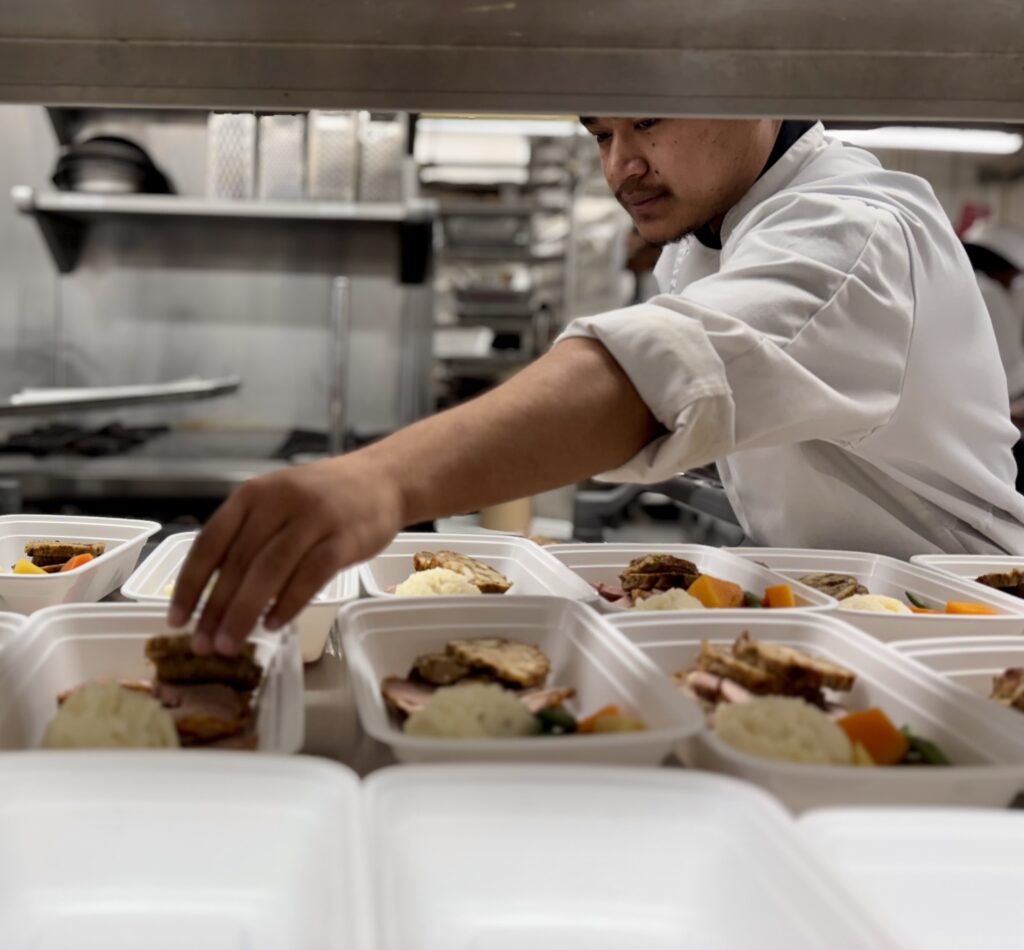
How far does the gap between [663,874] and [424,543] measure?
3.46 ft

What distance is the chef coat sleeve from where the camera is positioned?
123cm

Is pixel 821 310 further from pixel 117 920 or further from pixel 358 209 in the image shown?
pixel 358 209

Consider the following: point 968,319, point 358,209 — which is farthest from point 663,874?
point 358,209

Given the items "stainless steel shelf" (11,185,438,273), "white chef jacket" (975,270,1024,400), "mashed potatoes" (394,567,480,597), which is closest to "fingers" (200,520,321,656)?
"mashed potatoes" (394,567,480,597)

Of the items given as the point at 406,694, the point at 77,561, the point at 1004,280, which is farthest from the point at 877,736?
the point at 1004,280

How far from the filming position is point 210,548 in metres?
0.97

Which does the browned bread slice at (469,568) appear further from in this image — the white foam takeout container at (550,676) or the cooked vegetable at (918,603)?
the cooked vegetable at (918,603)

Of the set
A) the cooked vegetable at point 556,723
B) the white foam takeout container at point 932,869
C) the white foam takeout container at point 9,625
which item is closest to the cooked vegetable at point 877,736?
the white foam takeout container at point 932,869

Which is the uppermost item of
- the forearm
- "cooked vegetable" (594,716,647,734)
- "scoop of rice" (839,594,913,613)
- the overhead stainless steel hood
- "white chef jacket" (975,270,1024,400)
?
the overhead stainless steel hood

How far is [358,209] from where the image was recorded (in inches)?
163

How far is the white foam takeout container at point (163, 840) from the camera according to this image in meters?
0.79

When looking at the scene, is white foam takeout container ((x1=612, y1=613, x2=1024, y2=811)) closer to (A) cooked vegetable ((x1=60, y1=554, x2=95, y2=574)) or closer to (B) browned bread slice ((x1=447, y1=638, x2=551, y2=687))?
(B) browned bread slice ((x1=447, y1=638, x2=551, y2=687))

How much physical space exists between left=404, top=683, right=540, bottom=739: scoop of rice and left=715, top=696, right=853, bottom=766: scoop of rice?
0.65 ft

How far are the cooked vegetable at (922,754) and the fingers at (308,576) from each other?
603 millimetres
